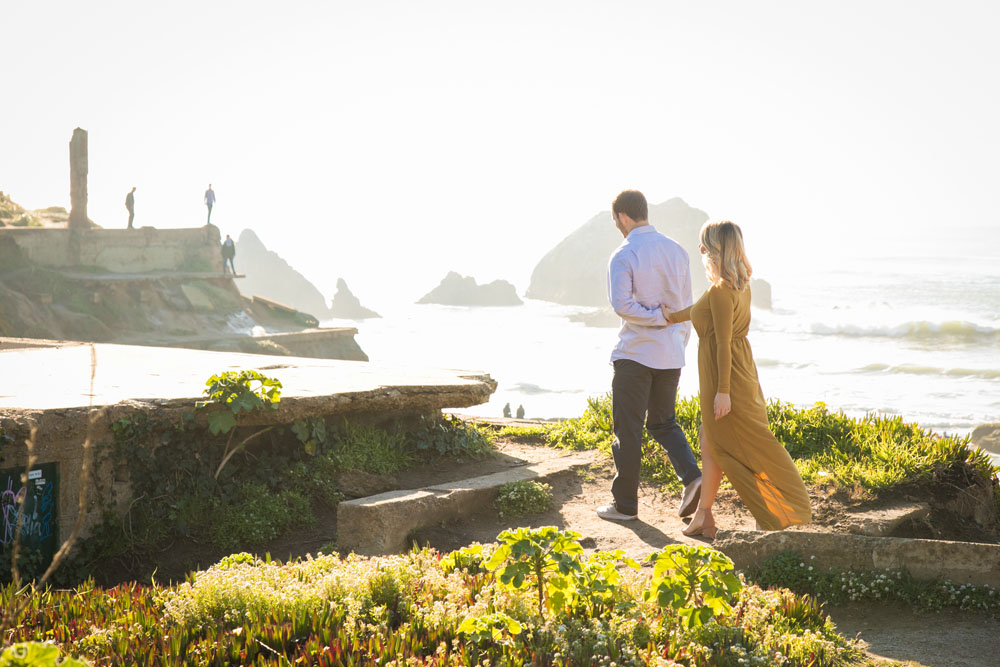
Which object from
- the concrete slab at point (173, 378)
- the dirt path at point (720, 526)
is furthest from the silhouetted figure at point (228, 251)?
the dirt path at point (720, 526)

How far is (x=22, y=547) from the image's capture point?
5.29 meters

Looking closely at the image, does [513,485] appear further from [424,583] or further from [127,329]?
[127,329]

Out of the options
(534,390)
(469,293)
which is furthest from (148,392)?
(469,293)

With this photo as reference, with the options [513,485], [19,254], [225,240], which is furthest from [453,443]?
[225,240]

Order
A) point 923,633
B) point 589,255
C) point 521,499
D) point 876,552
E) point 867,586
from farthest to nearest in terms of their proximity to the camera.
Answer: point 589,255
point 521,499
point 876,552
point 867,586
point 923,633

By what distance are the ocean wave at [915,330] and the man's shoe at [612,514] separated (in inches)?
1567

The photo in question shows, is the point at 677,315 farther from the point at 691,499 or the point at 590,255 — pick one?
the point at 590,255

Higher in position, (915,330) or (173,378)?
(915,330)

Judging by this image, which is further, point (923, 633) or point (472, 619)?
point (923, 633)

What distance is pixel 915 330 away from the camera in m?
41.9

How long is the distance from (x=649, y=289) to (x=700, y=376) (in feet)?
2.56

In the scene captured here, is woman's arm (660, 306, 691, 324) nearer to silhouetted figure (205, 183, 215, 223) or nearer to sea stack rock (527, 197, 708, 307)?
silhouetted figure (205, 183, 215, 223)

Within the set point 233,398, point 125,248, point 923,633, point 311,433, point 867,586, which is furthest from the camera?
point 125,248

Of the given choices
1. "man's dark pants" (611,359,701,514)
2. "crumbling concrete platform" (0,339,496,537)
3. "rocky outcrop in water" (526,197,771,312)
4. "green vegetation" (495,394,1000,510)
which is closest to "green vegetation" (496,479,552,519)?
"man's dark pants" (611,359,701,514)
